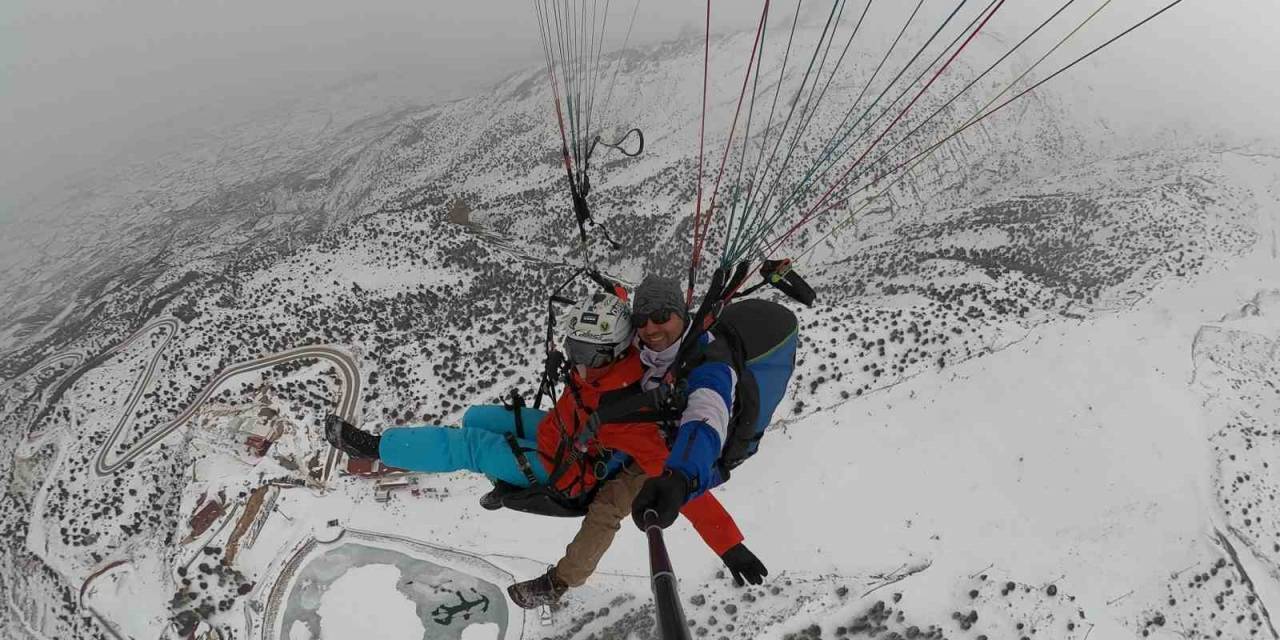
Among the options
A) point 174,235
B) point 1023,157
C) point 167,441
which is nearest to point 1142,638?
point 167,441

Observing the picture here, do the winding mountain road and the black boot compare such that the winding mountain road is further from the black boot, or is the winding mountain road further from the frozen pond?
the black boot

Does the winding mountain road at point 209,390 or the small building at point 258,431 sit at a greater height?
the winding mountain road at point 209,390

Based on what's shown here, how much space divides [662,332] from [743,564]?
282 cm

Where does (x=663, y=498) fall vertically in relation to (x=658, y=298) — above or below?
below

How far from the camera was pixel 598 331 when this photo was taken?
5395mm

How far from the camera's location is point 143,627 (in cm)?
1656

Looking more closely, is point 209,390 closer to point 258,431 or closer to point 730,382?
point 258,431

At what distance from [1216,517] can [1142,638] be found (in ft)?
18.3

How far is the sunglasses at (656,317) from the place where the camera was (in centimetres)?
523

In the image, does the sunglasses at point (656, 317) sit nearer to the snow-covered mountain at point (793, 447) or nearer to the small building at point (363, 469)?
the snow-covered mountain at point (793, 447)

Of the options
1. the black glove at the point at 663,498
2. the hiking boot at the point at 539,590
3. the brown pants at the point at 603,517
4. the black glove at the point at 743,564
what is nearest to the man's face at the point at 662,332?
the black glove at the point at 663,498

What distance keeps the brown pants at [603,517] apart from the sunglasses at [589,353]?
57.8 inches

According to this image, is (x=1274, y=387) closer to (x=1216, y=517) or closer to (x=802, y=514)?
(x=1216, y=517)

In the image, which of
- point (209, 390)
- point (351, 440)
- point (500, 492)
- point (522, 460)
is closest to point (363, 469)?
point (209, 390)
